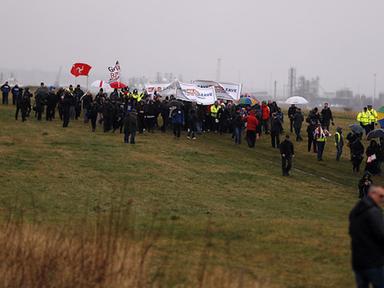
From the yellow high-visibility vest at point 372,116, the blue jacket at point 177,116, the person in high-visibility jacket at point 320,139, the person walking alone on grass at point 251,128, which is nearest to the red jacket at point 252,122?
the person walking alone on grass at point 251,128

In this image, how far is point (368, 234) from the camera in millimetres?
10352

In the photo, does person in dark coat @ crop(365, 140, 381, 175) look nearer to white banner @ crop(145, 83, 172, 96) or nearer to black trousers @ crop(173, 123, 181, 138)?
black trousers @ crop(173, 123, 181, 138)

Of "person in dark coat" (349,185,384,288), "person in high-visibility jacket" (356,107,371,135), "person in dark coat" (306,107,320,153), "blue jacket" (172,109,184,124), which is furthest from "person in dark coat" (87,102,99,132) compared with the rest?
"person in dark coat" (349,185,384,288)

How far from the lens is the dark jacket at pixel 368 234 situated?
1029 centimetres

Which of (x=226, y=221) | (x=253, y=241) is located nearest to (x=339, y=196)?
(x=226, y=221)

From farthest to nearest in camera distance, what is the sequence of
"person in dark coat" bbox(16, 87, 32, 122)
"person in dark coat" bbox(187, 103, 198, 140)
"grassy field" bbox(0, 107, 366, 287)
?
"person in dark coat" bbox(16, 87, 32, 122)
"person in dark coat" bbox(187, 103, 198, 140)
"grassy field" bbox(0, 107, 366, 287)

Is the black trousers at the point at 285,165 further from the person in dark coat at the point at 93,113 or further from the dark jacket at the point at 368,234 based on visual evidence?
the dark jacket at the point at 368,234

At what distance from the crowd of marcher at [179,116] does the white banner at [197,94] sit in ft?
1.40

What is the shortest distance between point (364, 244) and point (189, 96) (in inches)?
1212

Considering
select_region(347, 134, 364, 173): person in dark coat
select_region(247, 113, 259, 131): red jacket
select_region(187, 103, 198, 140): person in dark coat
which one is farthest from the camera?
select_region(187, 103, 198, 140): person in dark coat

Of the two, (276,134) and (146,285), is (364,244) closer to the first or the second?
(146,285)

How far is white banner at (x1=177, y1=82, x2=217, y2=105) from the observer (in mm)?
40688

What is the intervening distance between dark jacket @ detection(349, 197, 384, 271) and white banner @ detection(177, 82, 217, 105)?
1193 inches

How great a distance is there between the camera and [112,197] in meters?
22.2
